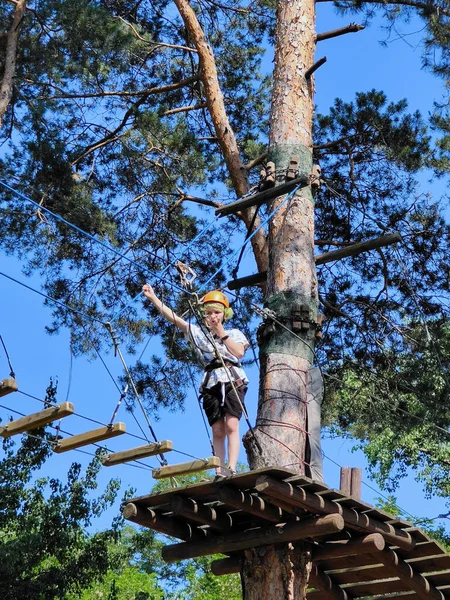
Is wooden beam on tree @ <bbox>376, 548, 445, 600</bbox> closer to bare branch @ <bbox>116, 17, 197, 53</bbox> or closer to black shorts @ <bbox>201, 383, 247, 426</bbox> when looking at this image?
black shorts @ <bbox>201, 383, 247, 426</bbox>

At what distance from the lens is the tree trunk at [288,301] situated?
16.6ft

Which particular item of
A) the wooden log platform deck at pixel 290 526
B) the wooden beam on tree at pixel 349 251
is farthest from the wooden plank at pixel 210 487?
the wooden beam on tree at pixel 349 251

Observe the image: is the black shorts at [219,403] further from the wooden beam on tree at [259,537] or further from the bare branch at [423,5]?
the bare branch at [423,5]

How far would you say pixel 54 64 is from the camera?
29.1 ft

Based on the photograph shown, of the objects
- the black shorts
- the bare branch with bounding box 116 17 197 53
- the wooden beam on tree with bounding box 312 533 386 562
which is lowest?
the wooden beam on tree with bounding box 312 533 386 562

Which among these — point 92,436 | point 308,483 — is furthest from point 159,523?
point 308,483

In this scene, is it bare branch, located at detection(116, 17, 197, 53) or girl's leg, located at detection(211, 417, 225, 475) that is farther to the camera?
bare branch, located at detection(116, 17, 197, 53)

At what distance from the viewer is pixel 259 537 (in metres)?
5.05

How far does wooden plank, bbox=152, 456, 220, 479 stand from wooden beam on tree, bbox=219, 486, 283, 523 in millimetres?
198

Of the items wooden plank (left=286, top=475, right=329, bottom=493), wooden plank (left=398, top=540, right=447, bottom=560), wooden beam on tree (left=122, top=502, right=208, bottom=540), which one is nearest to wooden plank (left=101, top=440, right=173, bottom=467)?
wooden beam on tree (left=122, top=502, right=208, bottom=540)

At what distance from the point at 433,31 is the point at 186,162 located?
2.59 meters

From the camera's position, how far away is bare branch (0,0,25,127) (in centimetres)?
793

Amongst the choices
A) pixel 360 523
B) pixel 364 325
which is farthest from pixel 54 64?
pixel 360 523

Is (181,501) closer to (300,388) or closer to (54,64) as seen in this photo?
(300,388)
